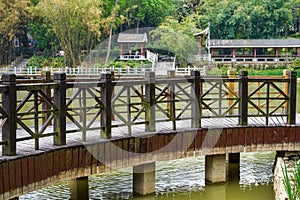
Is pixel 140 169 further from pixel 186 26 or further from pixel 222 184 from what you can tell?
pixel 186 26

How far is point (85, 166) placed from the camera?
24.6ft

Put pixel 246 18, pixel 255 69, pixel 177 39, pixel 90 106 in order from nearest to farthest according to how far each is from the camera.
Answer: pixel 90 106
pixel 177 39
pixel 255 69
pixel 246 18

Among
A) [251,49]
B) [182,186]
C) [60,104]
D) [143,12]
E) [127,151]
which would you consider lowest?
[182,186]

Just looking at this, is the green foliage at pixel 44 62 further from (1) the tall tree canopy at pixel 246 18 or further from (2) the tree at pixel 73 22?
(1) the tall tree canopy at pixel 246 18

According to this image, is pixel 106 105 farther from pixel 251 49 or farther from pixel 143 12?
pixel 143 12

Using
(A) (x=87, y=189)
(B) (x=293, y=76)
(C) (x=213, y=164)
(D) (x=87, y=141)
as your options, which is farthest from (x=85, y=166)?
(B) (x=293, y=76)

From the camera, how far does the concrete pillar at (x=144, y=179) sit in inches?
338

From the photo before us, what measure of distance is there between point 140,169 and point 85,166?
1366mm

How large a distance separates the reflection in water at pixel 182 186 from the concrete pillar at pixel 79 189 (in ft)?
0.47

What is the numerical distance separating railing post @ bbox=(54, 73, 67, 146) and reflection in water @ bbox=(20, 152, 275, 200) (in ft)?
6.10

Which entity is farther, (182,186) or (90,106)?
(182,186)

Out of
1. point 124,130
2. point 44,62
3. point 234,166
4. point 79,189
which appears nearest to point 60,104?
point 124,130

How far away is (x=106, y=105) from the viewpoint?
304 inches

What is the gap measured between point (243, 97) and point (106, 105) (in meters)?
2.81
